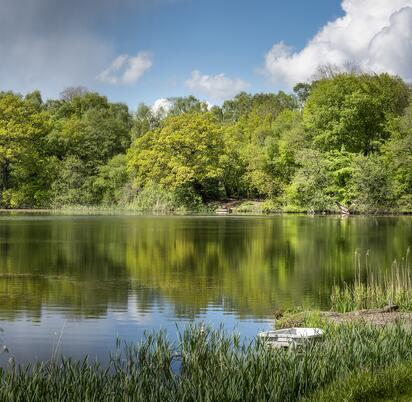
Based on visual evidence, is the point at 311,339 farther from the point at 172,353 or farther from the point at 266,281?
the point at 266,281

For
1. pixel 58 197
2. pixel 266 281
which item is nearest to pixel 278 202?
pixel 58 197

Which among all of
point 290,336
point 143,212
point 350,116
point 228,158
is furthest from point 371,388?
point 228,158

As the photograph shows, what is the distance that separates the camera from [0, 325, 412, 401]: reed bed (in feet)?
26.5

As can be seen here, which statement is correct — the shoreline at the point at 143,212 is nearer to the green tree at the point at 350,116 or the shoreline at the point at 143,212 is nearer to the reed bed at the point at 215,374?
the green tree at the point at 350,116

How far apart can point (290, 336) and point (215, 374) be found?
113 inches

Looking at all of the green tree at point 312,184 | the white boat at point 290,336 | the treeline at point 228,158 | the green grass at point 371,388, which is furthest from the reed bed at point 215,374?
the green tree at point 312,184

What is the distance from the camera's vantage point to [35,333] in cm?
1441

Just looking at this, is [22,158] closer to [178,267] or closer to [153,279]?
[178,267]

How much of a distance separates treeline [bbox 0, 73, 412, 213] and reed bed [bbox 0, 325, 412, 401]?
193 ft

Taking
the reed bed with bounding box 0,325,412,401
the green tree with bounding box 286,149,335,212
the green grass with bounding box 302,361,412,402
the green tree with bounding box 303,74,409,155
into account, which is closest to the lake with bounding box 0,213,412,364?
the reed bed with bounding box 0,325,412,401

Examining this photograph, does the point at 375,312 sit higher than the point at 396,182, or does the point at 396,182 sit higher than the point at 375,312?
the point at 396,182

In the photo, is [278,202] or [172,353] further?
[278,202]

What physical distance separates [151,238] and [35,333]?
81.2ft

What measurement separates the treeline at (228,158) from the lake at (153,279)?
2793 cm
